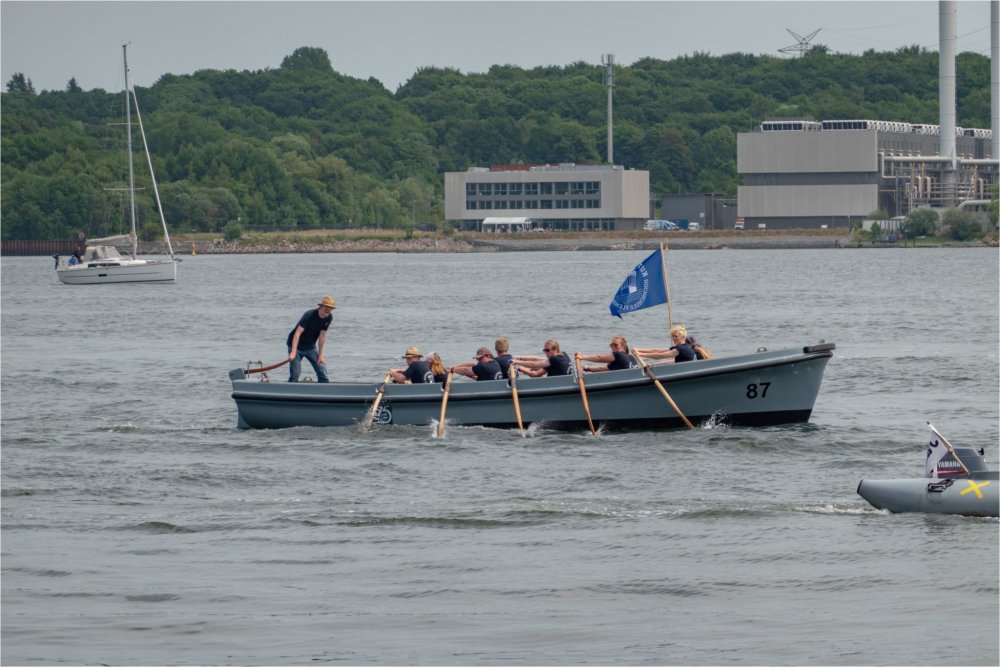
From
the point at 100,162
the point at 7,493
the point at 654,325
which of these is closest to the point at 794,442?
the point at 7,493

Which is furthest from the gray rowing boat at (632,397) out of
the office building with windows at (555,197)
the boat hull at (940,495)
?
the office building with windows at (555,197)

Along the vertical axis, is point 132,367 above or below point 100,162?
below

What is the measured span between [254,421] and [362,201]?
161002mm

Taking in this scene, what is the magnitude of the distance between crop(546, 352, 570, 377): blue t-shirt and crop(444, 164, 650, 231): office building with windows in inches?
6077

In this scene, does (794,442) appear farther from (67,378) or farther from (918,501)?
(67,378)

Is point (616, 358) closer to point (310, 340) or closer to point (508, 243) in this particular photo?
point (310, 340)

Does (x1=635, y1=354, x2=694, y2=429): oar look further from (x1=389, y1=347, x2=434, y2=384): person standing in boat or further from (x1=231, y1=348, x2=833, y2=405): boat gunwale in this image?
(x1=389, y1=347, x2=434, y2=384): person standing in boat

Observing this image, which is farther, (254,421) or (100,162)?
(100,162)

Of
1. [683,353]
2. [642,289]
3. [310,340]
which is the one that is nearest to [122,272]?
[310,340]

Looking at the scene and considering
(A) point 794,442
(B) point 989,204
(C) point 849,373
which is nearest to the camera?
(A) point 794,442

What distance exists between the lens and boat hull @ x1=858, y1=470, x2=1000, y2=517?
729 inches

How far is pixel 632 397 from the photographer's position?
83.4ft

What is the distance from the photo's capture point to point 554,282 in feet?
323

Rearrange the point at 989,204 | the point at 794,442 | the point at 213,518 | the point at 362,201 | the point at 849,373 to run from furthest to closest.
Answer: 1. the point at 362,201
2. the point at 989,204
3. the point at 849,373
4. the point at 794,442
5. the point at 213,518
